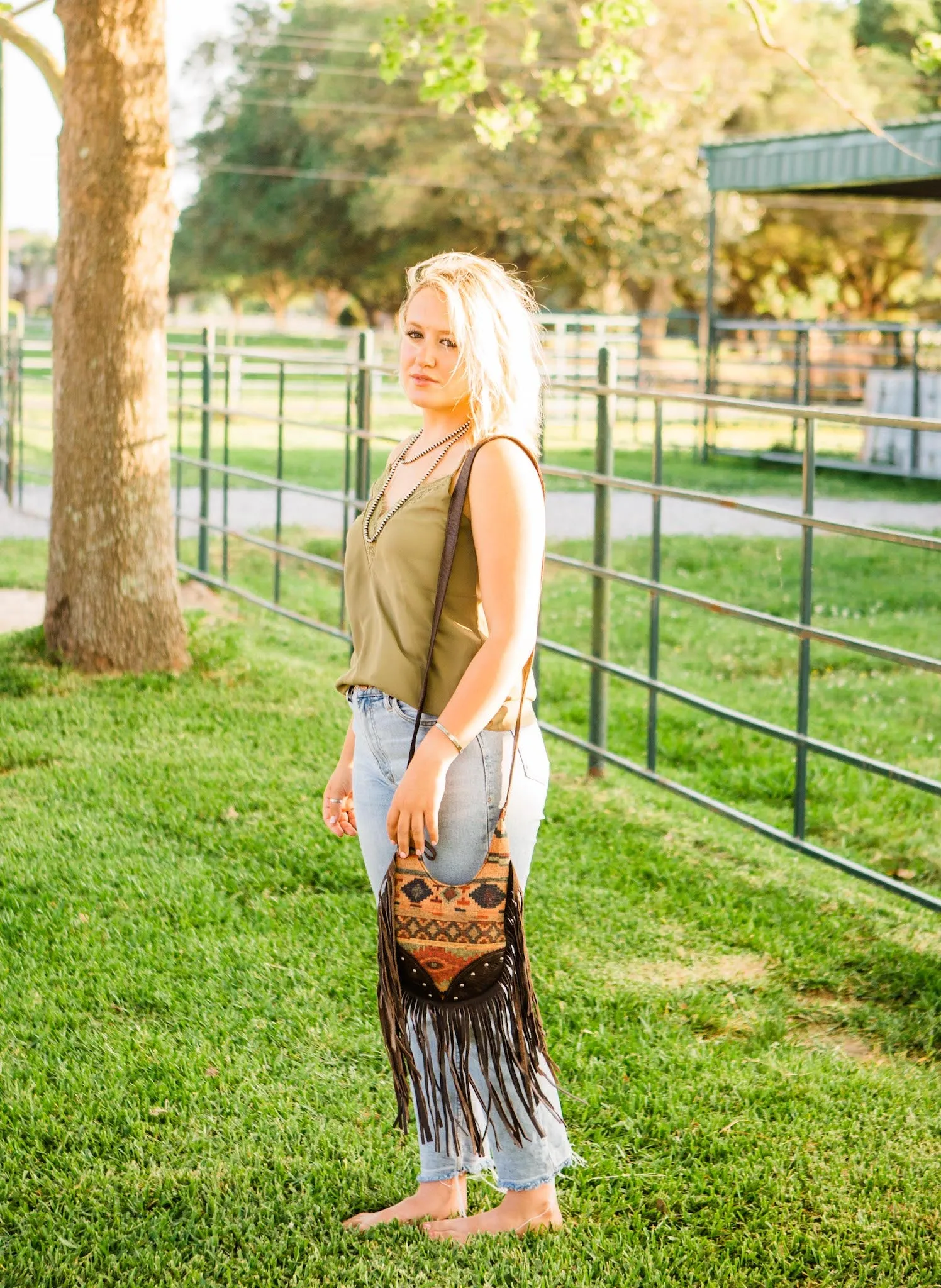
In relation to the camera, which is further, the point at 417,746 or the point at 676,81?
the point at 676,81

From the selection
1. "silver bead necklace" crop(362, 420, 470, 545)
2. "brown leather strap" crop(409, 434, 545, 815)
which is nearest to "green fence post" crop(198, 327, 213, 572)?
"silver bead necklace" crop(362, 420, 470, 545)

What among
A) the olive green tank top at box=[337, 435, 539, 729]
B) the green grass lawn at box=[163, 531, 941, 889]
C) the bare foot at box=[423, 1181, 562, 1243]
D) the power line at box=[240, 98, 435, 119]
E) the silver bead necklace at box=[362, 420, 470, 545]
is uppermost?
the power line at box=[240, 98, 435, 119]

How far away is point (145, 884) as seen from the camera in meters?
4.56

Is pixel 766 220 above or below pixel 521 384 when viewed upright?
above

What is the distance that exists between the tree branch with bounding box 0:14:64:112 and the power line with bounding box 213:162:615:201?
28.1m

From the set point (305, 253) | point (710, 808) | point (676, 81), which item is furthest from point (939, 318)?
point (710, 808)

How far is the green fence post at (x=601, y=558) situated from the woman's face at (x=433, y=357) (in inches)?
114

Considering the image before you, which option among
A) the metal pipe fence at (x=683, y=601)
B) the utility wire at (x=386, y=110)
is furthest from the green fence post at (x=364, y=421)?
the utility wire at (x=386, y=110)

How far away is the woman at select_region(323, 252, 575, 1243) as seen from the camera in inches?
97.1

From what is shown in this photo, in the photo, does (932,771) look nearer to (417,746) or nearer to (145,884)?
(145,884)

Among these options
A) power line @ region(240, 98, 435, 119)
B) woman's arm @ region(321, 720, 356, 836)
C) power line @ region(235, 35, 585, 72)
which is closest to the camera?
woman's arm @ region(321, 720, 356, 836)

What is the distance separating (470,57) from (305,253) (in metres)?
38.0

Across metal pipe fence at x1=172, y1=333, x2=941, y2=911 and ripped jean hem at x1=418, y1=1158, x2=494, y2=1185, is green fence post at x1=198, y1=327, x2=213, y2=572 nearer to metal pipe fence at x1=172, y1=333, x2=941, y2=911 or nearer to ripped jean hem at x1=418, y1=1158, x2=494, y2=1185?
metal pipe fence at x1=172, y1=333, x2=941, y2=911

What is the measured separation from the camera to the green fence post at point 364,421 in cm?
725
